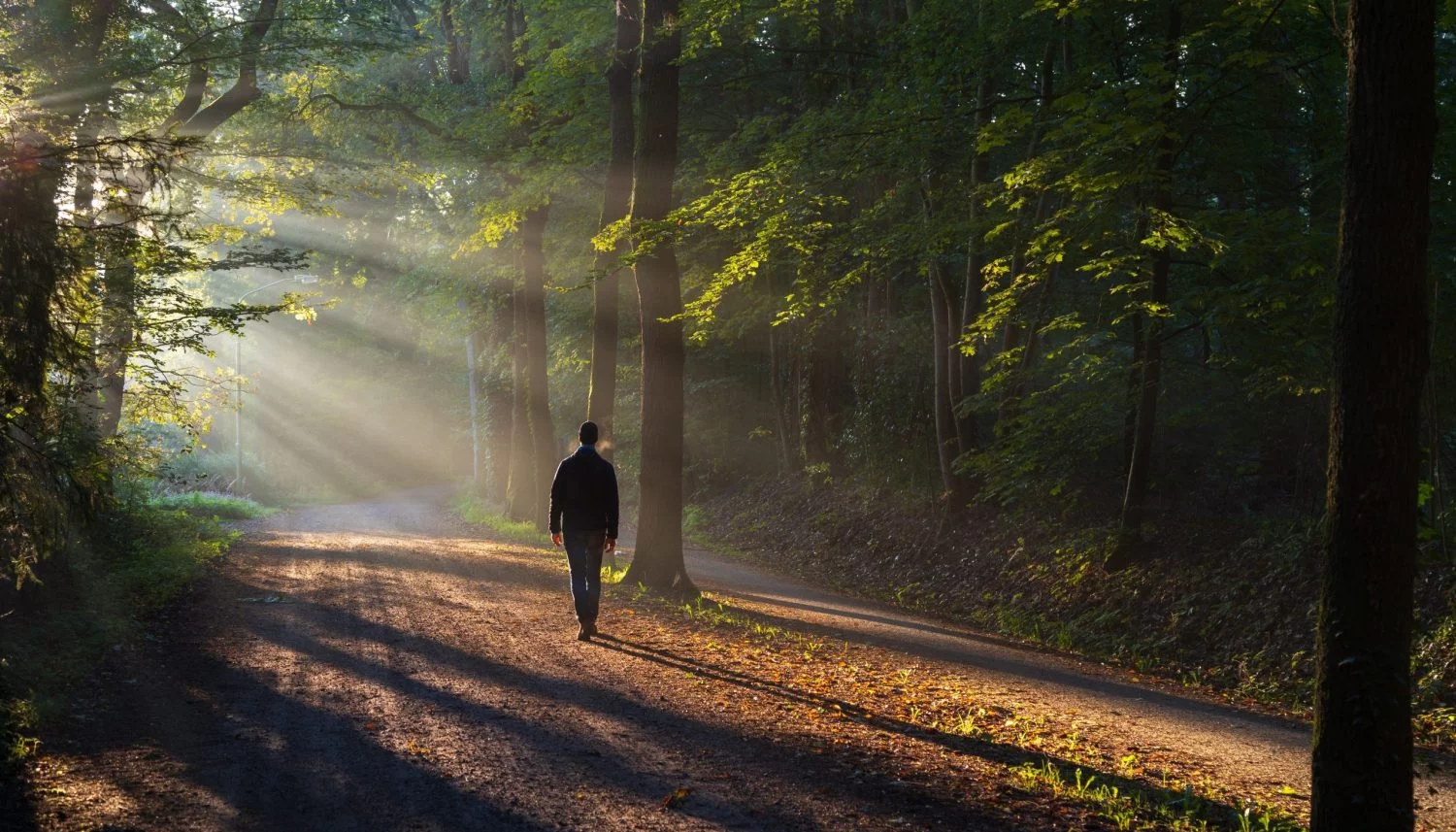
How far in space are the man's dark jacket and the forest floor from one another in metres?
1.16

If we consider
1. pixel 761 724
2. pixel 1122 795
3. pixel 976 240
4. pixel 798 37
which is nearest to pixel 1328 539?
pixel 1122 795

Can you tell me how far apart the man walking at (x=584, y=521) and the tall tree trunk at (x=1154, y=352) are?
693cm

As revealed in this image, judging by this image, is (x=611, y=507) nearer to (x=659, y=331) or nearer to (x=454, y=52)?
(x=659, y=331)

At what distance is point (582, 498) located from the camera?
10.8m

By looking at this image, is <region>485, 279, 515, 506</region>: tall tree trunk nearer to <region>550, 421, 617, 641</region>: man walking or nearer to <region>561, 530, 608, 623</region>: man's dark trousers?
<region>550, 421, 617, 641</region>: man walking

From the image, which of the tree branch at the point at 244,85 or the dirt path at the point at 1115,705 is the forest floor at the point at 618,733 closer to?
the dirt path at the point at 1115,705

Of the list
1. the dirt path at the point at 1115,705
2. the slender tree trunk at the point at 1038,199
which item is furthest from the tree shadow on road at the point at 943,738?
the slender tree trunk at the point at 1038,199

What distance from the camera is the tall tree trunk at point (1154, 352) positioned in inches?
482

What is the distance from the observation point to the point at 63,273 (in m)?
6.70

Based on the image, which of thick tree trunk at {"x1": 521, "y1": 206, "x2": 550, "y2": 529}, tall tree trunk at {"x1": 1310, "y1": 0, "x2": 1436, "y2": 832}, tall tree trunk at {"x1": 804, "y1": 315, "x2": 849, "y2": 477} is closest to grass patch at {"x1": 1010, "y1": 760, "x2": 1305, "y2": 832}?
tall tree trunk at {"x1": 1310, "y1": 0, "x2": 1436, "y2": 832}

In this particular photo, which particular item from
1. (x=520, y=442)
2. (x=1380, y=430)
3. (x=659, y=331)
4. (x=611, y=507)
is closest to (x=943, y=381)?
(x=659, y=331)

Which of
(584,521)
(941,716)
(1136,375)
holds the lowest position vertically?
(941,716)

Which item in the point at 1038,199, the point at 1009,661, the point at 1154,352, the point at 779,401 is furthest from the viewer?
the point at 779,401

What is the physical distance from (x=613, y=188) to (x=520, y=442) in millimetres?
13794
